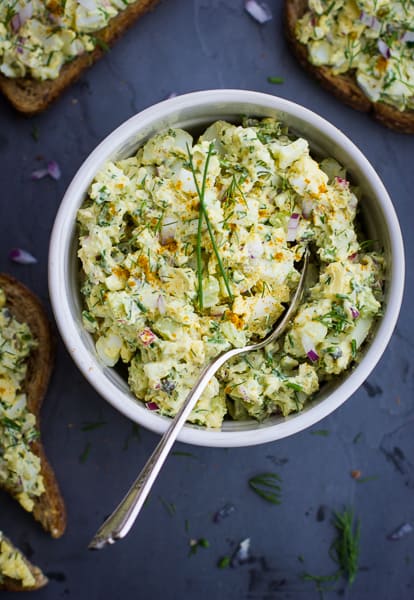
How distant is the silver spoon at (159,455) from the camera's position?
1.47m

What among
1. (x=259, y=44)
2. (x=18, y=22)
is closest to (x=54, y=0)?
(x=18, y=22)

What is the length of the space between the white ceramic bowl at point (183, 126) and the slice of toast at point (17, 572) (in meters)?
0.78

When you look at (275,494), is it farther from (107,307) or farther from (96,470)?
(107,307)

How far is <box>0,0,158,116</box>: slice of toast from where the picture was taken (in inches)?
89.4

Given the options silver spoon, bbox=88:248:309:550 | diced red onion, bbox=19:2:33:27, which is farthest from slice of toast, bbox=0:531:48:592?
diced red onion, bbox=19:2:33:27

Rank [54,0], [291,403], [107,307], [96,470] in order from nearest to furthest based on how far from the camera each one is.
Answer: [107,307]
[291,403]
[54,0]
[96,470]

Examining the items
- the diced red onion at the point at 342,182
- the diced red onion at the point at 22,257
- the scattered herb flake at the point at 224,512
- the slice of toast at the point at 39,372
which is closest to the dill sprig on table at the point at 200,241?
the diced red onion at the point at 342,182

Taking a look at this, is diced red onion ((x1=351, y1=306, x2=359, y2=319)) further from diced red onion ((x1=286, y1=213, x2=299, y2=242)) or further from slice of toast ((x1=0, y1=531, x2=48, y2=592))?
slice of toast ((x1=0, y1=531, x2=48, y2=592))

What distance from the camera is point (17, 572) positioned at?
7.23 feet

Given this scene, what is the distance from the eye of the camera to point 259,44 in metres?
2.36

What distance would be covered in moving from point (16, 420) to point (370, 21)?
165cm

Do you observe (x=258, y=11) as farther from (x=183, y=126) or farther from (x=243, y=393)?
(x=243, y=393)

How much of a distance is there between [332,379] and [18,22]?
57.2 inches

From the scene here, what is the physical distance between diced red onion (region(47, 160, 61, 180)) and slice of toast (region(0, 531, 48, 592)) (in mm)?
1162
